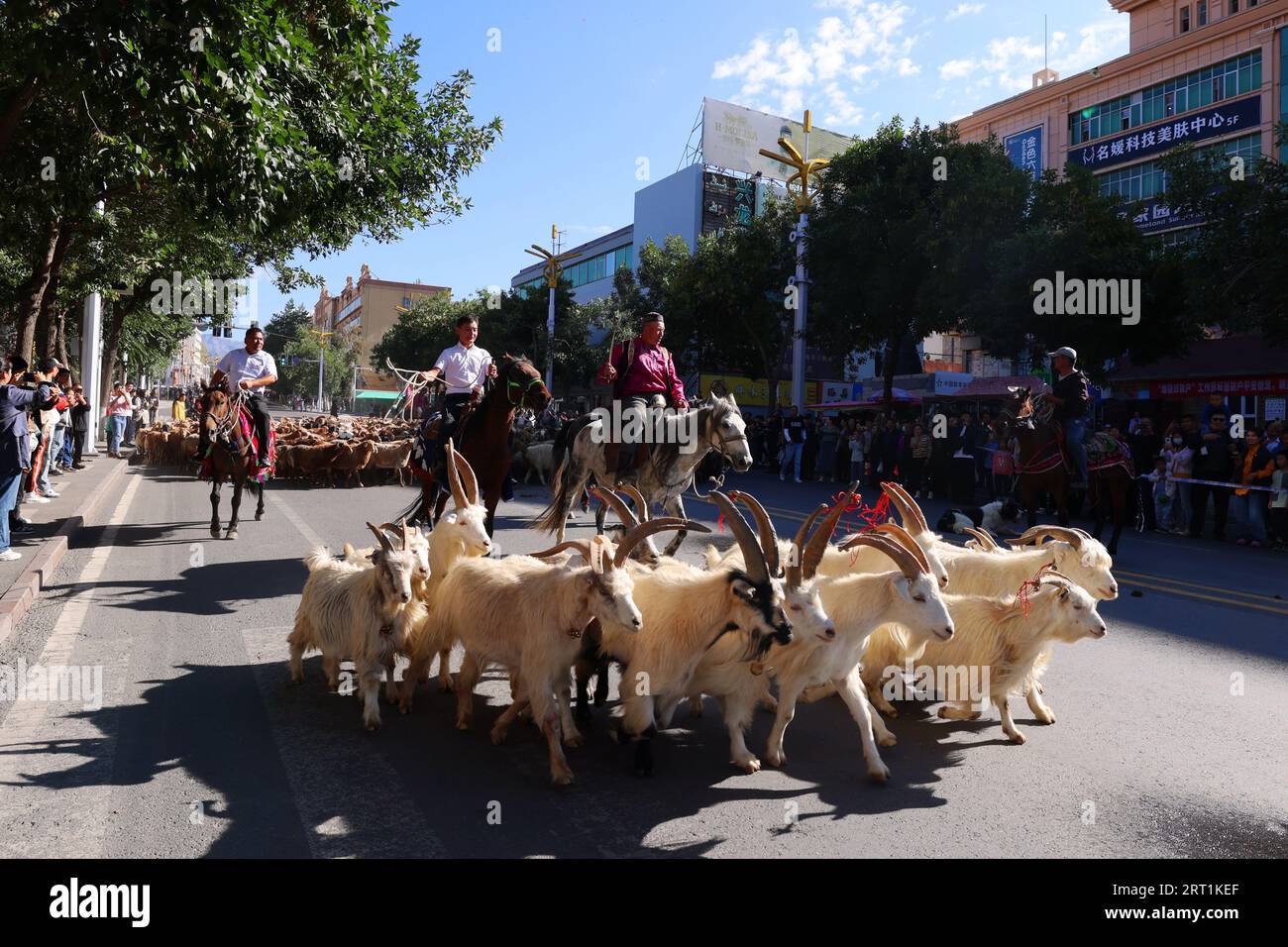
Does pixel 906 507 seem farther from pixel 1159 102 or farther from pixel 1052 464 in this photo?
pixel 1159 102

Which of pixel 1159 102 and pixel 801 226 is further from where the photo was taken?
pixel 1159 102

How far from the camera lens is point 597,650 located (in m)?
4.94

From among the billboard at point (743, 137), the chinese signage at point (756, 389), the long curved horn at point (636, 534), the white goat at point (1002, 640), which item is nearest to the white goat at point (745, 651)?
the long curved horn at point (636, 534)

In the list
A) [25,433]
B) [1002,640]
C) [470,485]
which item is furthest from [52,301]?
[1002,640]

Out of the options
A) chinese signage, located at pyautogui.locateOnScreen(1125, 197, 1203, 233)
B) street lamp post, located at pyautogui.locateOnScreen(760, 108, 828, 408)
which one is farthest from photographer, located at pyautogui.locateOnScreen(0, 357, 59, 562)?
chinese signage, located at pyautogui.locateOnScreen(1125, 197, 1203, 233)

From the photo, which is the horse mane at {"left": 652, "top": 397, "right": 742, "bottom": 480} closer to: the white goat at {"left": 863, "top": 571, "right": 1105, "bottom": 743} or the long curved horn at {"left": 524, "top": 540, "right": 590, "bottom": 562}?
the long curved horn at {"left": 524, "top": 540, "right": 590, "bottom": 562}

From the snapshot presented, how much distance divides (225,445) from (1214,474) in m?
16.3

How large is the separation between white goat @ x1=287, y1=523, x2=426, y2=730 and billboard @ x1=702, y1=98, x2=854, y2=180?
5231 centimetres

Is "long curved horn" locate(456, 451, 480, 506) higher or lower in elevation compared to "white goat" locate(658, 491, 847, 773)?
higher

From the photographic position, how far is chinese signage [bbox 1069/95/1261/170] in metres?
33.3

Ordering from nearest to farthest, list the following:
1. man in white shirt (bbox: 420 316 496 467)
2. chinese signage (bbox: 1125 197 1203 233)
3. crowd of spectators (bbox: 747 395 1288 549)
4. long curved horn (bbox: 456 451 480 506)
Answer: long curved horn (bbox: 456 451 480 506) → man in white shirt (bbox: 420 316 496 467) → crowd of spectators (bbox: 747 395 1288 549) → chinese signage (bbox: 1125 197 1203 233)

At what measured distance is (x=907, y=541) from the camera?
503cm
